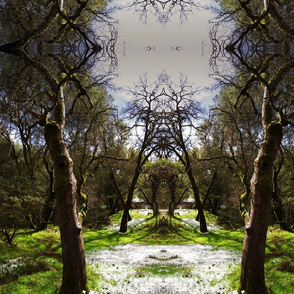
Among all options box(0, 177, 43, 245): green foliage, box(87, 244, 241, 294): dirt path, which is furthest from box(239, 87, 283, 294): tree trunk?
box(0, 177, 43, 245): green foliage

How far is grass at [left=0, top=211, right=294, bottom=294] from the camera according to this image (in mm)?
9819

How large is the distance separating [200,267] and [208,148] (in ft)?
38.3

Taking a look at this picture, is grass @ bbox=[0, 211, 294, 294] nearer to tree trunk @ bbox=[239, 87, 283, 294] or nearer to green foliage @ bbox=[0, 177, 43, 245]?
tree trunk @ bbox=[239, 87, 283, 294]

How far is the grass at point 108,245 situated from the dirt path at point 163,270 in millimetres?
298

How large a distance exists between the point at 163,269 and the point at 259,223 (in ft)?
14.0

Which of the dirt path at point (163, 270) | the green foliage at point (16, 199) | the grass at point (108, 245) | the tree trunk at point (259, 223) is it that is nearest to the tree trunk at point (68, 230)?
the dirt path at point (163, 270)

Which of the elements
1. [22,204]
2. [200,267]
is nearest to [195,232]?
[200,267]

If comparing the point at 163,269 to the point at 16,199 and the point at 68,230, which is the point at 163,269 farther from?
the point at 16,199

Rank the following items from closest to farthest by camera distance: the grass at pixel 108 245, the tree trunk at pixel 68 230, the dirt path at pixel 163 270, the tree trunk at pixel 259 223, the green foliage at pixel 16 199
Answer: the tree trunk at pixel 259 223, the tree trunk at pixel 68 230, the dirt path at pixel 163 270, the grass at pixel 108 245, the green foliage at pixel 16 199

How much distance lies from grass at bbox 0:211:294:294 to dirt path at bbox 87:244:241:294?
298 millimetres

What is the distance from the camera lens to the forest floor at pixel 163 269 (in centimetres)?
966

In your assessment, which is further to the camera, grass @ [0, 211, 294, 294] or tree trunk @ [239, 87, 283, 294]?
grass @ [0, 211, 294, 294]

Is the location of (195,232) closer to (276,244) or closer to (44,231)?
(276,244)

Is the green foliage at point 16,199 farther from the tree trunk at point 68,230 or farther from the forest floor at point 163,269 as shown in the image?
the tree trunk at point 68,230
